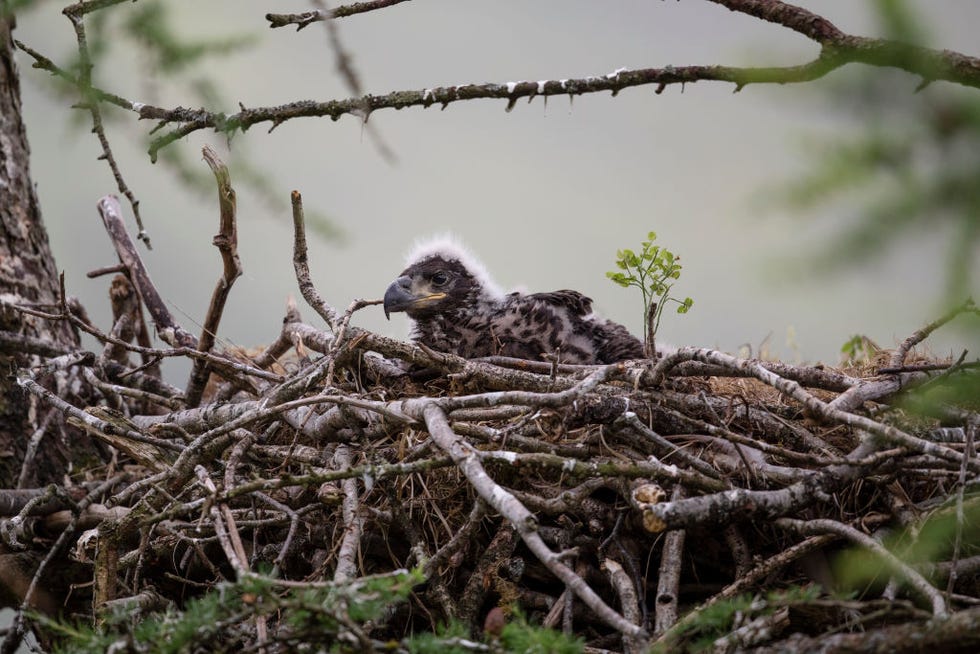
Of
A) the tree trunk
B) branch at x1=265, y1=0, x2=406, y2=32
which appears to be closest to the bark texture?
the tree trunk

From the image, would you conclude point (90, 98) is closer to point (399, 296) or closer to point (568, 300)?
point (399, 296)

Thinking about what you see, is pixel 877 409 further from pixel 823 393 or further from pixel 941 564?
pixel 823 393

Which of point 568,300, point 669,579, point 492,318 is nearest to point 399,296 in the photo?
point 492,318

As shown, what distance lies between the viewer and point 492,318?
5047mm

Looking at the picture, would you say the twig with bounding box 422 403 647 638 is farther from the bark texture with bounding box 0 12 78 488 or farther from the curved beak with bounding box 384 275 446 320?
the bark texture with bounding box 0 12 78 488

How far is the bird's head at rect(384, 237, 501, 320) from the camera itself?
510 cm

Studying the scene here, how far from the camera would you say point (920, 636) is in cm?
239

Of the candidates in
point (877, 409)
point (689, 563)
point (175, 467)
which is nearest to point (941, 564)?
point (877, 409)

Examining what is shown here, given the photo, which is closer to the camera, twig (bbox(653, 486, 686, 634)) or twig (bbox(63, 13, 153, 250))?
twig (bbox(653, 486, 686, 634))

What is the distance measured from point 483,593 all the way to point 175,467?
1146mm

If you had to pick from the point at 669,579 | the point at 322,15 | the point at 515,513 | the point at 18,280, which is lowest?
the point at 669,579

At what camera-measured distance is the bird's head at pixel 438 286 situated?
5.10 m

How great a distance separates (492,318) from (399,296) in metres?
0.45

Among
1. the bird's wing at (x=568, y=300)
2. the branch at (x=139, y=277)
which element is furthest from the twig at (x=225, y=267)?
the bird's wing at (x=568, y=300)
